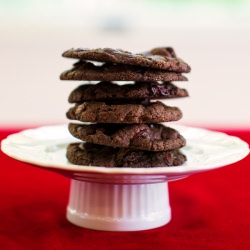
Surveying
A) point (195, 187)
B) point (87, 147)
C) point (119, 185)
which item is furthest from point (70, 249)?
point (195, 187)

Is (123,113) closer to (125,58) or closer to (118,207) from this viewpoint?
(125,58)

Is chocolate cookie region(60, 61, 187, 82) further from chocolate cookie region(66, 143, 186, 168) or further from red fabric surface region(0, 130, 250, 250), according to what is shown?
red fabric surface region(0, 130, 250, 250)

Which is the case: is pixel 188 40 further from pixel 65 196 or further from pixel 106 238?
pixel 106 238

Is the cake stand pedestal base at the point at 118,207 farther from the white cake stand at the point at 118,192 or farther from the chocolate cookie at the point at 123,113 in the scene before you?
the chocolate cookie at the point at 123,113

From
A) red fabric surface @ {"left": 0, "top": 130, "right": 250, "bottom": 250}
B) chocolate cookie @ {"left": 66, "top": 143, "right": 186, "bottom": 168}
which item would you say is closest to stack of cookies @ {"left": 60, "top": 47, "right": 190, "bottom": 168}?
chocolate cookie @ {"left": 66, "top": 143, "right": 186, "bottom": 168}

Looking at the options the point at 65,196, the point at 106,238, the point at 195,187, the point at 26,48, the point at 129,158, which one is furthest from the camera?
the point at 26,48

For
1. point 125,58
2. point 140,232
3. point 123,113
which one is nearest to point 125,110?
point 123,113
